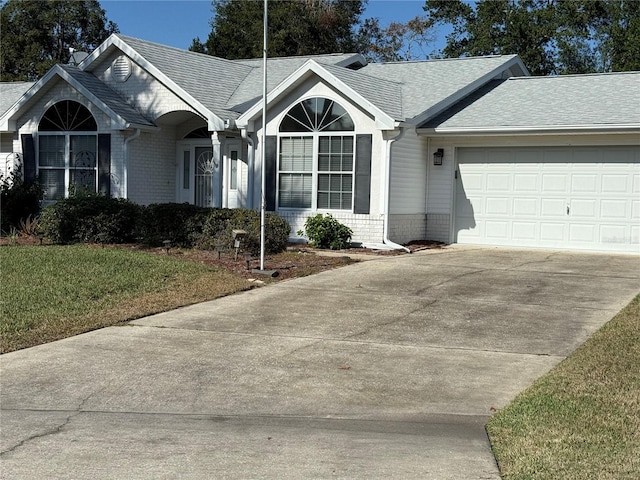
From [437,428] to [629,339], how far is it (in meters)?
3.48

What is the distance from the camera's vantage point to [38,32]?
138 feet

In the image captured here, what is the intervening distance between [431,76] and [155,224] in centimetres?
918

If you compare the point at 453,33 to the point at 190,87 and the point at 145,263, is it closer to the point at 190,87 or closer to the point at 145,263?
the point at 190,87

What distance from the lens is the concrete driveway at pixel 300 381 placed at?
5449 millimetres

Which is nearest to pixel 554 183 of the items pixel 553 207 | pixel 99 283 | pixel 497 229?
pixel 553 207

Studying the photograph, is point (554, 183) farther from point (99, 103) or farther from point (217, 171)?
point (99, 103)

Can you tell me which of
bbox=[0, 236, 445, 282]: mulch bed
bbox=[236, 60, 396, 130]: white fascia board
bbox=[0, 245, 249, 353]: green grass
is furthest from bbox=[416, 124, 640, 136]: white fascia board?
bbox=[0, 245, 249, 353]: green grass

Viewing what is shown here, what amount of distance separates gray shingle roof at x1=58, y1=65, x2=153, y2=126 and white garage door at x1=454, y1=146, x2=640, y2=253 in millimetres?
8303

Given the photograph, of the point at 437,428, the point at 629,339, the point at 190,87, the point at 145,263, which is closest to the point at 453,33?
the point at 190,87

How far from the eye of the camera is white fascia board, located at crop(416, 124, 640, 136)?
1628cm

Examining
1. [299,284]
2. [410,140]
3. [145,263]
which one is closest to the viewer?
[299,284]

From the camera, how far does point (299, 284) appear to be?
1262 centimetres

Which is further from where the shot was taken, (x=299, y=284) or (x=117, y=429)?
(x=299, y=284)

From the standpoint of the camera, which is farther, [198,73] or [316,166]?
[198,73]
